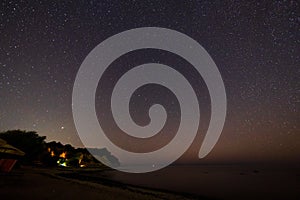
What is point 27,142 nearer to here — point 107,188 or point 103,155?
point 107,188

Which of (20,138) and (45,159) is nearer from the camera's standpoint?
(20,138)

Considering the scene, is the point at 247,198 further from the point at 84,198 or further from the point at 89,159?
the point at 89,159

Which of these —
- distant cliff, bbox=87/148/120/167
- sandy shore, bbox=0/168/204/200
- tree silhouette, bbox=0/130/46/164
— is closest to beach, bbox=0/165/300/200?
sandy shore, bbox=0/168/204/200

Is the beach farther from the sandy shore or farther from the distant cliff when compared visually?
the distant cliff

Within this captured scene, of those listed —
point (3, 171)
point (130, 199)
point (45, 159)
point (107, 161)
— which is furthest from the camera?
point (107, 161)

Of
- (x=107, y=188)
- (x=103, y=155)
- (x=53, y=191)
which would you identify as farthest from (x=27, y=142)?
(x=103, y=155)

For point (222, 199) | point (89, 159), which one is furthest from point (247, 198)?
point (89, 159)

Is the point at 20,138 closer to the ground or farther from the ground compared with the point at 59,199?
farther from the ground

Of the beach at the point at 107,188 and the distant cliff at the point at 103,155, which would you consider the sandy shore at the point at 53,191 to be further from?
the distant cliff at the point at 103,155

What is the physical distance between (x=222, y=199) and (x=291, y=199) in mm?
8378

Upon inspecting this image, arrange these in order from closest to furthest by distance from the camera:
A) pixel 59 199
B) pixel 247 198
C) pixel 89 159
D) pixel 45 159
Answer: pixel 59 199 → pixel 247 198 → pixel 45 159 → pixel 89 159

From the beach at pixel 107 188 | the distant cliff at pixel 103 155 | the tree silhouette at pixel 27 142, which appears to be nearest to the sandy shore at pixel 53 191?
the beach at pixel 107 188

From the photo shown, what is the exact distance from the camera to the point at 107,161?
136 meters

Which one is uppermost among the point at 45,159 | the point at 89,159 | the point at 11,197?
the point at 89,159
